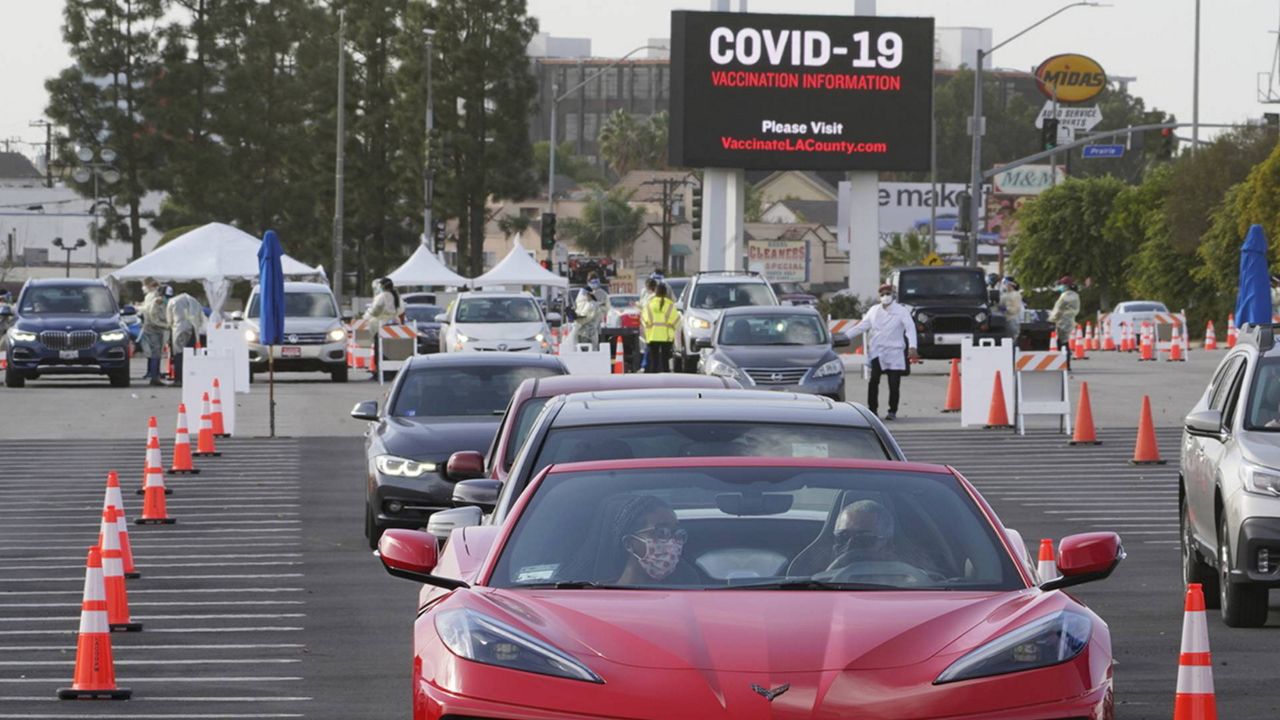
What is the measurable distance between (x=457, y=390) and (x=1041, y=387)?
39.9 ft

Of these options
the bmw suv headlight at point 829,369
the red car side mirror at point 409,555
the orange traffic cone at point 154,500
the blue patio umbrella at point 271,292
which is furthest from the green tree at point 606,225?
the red car side mirror at point 409,555

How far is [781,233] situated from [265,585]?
492 ft

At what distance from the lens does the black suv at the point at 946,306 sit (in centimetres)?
4234

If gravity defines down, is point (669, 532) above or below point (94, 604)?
above

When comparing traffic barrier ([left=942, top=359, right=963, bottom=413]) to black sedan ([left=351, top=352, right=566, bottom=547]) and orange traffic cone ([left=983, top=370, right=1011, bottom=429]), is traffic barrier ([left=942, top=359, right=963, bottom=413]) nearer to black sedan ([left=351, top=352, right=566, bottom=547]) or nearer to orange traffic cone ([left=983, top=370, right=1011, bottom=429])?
orange traffic cone ([left=983, top=370, right=1011, bottom=429])

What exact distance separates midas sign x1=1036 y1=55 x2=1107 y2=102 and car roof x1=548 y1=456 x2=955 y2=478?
389 feet

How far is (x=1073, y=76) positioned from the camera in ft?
410

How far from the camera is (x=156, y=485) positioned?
1848cm

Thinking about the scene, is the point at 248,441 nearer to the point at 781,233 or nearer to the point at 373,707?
the point at 373,707

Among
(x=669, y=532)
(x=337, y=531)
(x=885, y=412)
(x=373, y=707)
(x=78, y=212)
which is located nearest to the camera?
(x=669, y=532)

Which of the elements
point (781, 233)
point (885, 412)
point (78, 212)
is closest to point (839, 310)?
point (885, 412)

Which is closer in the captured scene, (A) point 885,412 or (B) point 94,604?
(B) point 94,604

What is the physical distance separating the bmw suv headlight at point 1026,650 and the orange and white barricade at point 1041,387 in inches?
850

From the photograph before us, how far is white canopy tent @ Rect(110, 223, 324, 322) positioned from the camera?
46.0 meters
